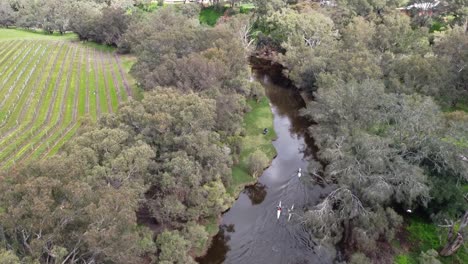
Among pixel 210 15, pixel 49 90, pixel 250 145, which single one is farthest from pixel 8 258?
pixel 210 15

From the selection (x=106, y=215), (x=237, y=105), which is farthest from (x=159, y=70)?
(x=106, y=215)

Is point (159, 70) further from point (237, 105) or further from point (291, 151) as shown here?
point (291, 151)

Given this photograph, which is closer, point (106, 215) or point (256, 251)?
point (106, 215)

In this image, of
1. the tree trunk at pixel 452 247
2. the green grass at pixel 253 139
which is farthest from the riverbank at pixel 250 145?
the tree trunk at pixel 452 247

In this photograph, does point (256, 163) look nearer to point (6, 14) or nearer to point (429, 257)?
point (429, 257)

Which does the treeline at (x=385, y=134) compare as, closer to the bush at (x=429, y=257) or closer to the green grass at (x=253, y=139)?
the bush at (x=429, y=257)

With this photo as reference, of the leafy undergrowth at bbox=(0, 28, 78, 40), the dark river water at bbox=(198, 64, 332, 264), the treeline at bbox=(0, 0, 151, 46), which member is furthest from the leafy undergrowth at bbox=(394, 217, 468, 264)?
the leafy undergrowth at bbox=(0, 28, 78, 40)

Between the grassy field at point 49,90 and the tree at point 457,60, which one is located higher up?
the tree at point 457,60

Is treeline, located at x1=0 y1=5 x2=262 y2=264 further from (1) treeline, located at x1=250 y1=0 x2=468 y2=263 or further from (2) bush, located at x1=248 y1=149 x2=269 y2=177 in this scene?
(1) treeline, located at x1=250 y1=0 x2=468 y2=263
